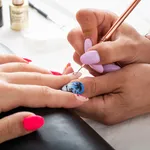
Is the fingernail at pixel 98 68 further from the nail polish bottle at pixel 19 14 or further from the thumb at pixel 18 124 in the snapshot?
the nail polish bottle at pixel 19 14

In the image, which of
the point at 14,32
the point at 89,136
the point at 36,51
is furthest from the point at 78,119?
the point at 14,32

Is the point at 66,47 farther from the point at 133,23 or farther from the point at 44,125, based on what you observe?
the point at 44,125

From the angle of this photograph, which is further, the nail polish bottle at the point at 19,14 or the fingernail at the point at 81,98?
the nail polish bottle at the point at 19,14

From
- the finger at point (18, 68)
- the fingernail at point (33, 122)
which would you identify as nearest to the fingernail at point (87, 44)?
the finger at point (18, 68)

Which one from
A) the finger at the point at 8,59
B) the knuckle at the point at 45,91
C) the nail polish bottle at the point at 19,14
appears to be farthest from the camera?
the nail polish bottle at the point at 19,14

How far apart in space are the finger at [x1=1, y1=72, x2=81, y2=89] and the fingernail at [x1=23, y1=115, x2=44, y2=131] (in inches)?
5.2

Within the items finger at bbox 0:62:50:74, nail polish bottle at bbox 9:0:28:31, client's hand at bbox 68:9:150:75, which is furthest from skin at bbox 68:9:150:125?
nail polish bottle at bbox 9:0:28:31

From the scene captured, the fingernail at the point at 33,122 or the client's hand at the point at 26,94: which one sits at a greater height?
the fingernail at the point at 33,122

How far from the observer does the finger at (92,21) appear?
0.70 metres

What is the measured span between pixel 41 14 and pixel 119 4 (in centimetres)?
28

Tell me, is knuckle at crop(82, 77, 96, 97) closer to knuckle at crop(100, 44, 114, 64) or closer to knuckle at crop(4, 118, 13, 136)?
knuckle at crop(100, 44, 114, 64)

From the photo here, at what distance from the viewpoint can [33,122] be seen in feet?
1.79

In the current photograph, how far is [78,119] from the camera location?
59 centimetres

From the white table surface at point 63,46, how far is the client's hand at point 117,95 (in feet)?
0.07
